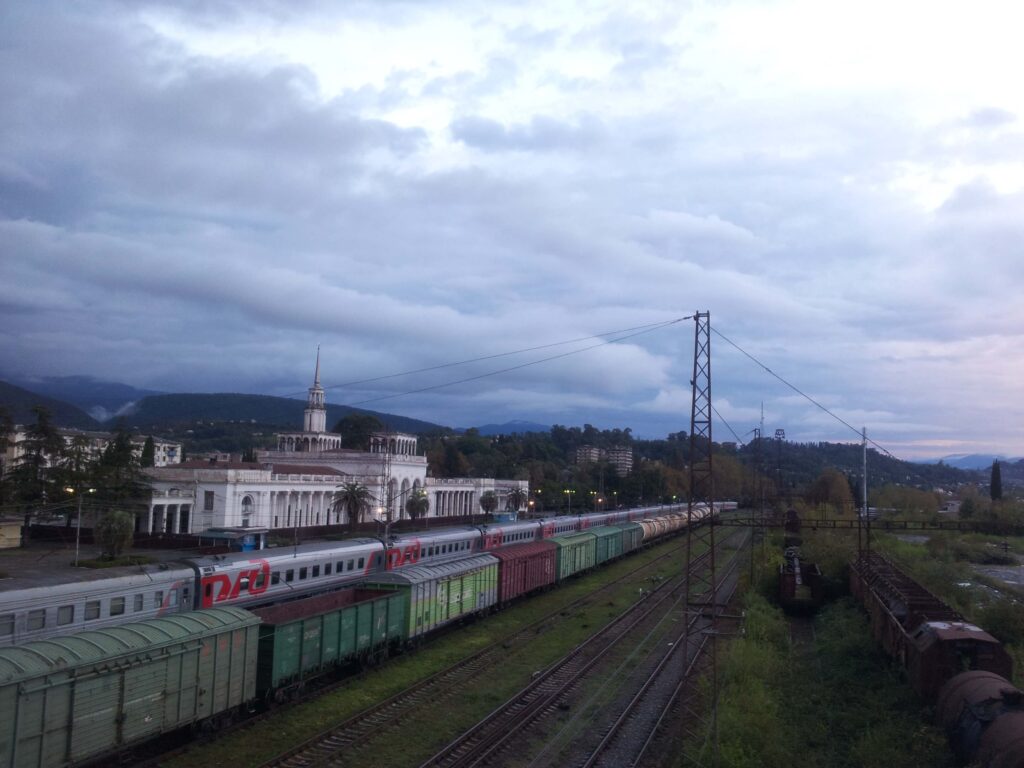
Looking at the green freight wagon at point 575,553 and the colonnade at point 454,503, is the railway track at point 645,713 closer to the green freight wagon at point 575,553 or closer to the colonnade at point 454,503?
the green freight wagon at point 575,553

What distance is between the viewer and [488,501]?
98.2 m

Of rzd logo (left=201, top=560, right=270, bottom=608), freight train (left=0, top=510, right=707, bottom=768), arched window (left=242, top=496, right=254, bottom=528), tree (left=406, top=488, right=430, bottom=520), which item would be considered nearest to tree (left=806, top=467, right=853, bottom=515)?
tree (left=406, top=488, right=430, bottom=520)

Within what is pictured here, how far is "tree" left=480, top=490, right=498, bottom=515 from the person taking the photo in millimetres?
97750

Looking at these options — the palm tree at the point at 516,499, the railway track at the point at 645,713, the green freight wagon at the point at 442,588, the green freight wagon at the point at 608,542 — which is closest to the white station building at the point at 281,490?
the palm tree at the point at 516,499

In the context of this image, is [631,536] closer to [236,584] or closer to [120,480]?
[120,480]

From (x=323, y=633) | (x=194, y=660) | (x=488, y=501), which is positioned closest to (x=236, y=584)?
(x=323, y=633)

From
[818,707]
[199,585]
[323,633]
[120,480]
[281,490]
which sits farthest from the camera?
[281,490]

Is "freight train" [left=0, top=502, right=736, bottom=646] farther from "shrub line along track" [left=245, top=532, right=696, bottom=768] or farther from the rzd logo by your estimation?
"shrub line along track" [left=245, top=532, right=696, bottom=768]

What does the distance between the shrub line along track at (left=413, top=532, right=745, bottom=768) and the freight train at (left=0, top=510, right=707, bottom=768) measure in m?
4.82

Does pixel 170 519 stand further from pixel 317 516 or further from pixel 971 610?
pixel 971 610

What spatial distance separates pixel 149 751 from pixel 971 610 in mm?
31393

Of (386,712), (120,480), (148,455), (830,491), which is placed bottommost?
(386,712)

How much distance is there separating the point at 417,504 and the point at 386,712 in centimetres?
6216

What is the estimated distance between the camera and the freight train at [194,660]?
1291cm
